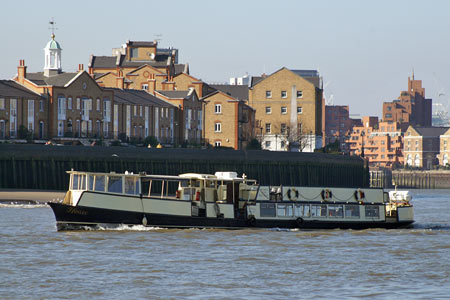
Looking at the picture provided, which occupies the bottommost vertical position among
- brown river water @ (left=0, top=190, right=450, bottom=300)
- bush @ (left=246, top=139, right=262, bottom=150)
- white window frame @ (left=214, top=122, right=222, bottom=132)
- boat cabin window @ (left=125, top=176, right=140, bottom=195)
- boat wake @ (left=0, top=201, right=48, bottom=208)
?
brown river water @ (left=0, top=190, right=450, bottom=300)

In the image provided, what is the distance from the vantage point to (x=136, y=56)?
16288cm

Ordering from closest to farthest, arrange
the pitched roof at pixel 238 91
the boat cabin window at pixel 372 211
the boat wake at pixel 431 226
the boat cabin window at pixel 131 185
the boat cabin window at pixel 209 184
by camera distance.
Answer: the boat cabin window at pixel 131 185 < the boat cabin window at pixel 209 184 < the boat cabin window at pixel 372 211 < the boat wake at pixel 431 226 < the pitched roof at pixel 238 91

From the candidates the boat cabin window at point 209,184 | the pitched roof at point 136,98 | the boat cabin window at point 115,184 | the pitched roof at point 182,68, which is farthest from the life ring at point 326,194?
the pitched roof at point 182,68

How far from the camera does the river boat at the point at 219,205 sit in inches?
2016

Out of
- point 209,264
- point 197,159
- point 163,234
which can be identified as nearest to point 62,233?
point 163,234

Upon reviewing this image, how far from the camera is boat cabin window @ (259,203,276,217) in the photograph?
55.1m

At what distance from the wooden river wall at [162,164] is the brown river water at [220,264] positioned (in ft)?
114

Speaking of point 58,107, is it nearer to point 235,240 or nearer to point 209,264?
point 235,240

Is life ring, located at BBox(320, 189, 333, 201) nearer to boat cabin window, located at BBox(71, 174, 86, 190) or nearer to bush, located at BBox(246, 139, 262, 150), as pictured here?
boat cabin window, located at BBox(71, 174, 86, 190)

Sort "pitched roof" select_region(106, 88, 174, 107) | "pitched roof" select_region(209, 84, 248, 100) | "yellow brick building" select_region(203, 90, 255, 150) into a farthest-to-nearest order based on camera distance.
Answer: "pitched roof" select_region(209, 84, 248, 100) → "yellow brick building" select_region(203, 90, 255, 150) → "pitched roof" select_region(106, 88, 174, 107)

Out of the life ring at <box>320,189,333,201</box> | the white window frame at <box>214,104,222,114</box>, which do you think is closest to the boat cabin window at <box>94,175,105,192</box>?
the life ring at <box>320,189,333,201</box>

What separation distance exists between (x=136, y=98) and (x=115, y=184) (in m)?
74.3

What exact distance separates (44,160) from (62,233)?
4221 cm

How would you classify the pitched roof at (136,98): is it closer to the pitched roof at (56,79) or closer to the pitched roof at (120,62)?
the pitched roof at (56,79)
